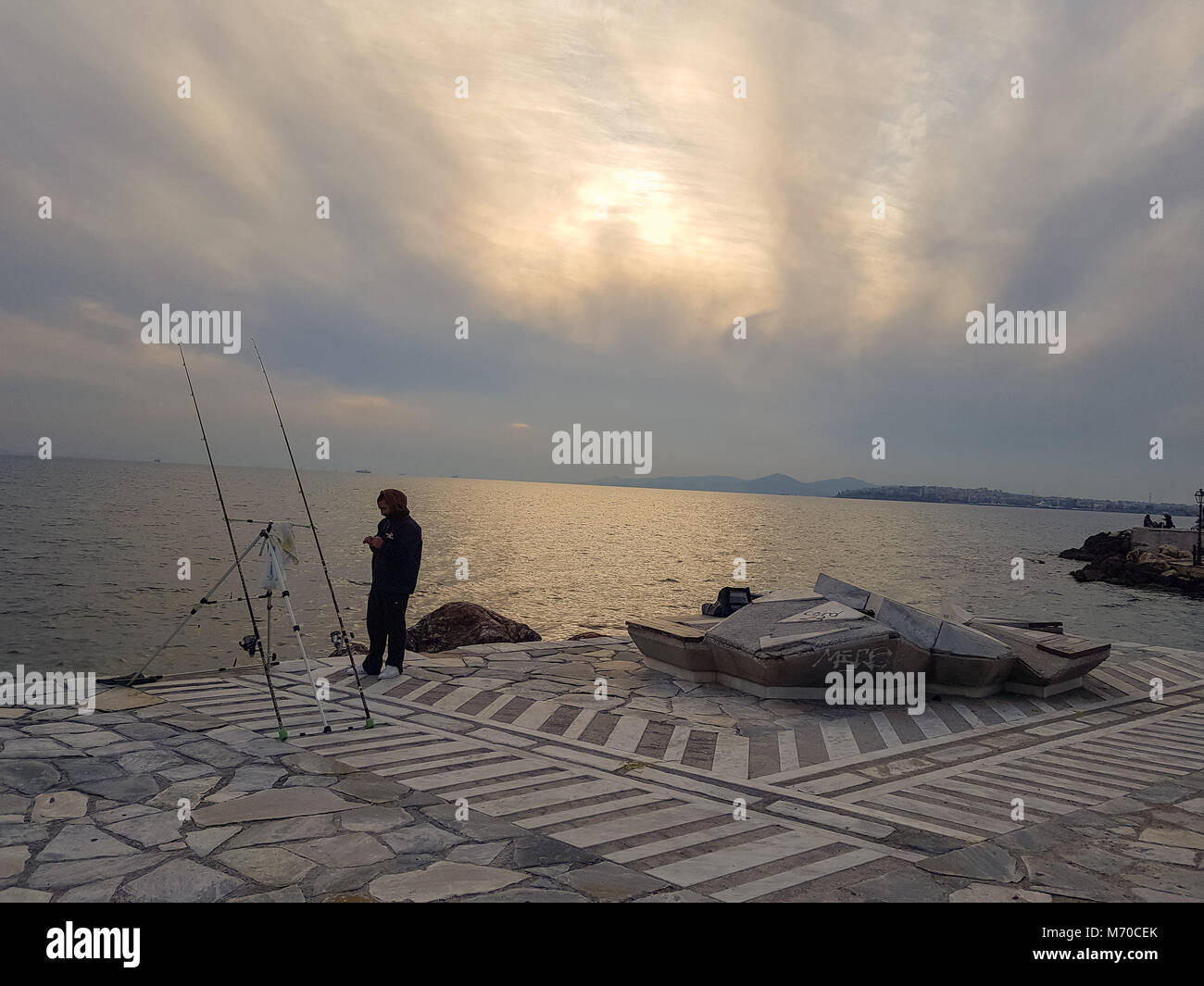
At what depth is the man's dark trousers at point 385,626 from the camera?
29.5 feet

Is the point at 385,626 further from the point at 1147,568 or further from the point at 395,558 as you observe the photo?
the point at 1147,568

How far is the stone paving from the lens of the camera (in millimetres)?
3984

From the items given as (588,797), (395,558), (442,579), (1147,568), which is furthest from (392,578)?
(1147,568)

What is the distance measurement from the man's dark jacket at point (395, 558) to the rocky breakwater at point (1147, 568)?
5001 centimetres

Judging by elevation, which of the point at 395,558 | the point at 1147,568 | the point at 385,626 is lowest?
the point at 1147,568

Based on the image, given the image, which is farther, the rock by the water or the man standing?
the rock by the water

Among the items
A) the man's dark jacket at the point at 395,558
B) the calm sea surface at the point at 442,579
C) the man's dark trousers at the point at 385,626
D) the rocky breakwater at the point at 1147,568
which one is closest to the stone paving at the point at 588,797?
the man's dark trousers at the point at 385,626

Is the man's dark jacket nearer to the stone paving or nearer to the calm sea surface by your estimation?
the stone paving

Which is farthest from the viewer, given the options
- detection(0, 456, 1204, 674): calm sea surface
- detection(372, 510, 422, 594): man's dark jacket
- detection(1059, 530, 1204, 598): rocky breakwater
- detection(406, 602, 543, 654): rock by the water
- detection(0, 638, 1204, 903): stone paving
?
detection(1059, 530, 1204, 598): rocky breakwater

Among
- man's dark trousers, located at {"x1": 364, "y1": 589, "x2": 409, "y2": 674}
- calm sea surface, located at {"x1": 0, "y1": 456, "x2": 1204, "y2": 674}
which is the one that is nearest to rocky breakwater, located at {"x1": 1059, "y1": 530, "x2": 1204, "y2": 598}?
calm sea surface, located at {"x1": 0, "y1": 456, "x2": 1204, "y2": 674}

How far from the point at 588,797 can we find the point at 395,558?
4.35 meters

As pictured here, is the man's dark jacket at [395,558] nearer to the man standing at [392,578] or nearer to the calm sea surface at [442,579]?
the man standing at [392,578]

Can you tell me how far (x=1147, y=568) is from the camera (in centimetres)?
4909
